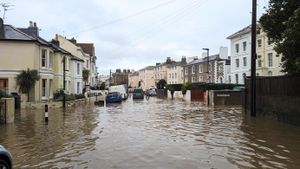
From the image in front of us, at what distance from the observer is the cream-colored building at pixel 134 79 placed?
16714 cm

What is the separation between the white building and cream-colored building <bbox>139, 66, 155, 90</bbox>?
76.4 m

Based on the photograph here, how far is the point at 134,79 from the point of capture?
171000 mm

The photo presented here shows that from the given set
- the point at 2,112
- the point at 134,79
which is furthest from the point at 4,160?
the point at 134,79

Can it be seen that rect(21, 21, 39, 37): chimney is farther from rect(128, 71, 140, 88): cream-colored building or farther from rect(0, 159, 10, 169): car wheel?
rect(128, 71, 140, 88): cream-colored building

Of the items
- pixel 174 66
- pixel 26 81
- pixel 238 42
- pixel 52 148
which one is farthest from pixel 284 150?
pixel 174 66

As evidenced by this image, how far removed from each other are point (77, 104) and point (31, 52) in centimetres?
747

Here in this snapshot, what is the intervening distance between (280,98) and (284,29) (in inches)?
144

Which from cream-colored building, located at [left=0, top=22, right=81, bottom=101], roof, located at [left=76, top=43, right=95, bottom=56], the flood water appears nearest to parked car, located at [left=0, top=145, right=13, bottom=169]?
the flood water

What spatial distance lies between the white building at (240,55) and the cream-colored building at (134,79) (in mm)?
100333

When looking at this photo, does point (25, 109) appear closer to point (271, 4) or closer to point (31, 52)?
point (31, 52)

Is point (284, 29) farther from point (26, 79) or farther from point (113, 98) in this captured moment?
point (113, 98)

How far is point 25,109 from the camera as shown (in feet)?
107

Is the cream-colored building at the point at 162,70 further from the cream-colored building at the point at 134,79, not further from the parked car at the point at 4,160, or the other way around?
the parked car at the point at 4,160

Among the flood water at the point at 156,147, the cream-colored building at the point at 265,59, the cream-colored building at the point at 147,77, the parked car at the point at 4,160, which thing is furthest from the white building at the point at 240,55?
the cream-colored building at the point at 147,77
